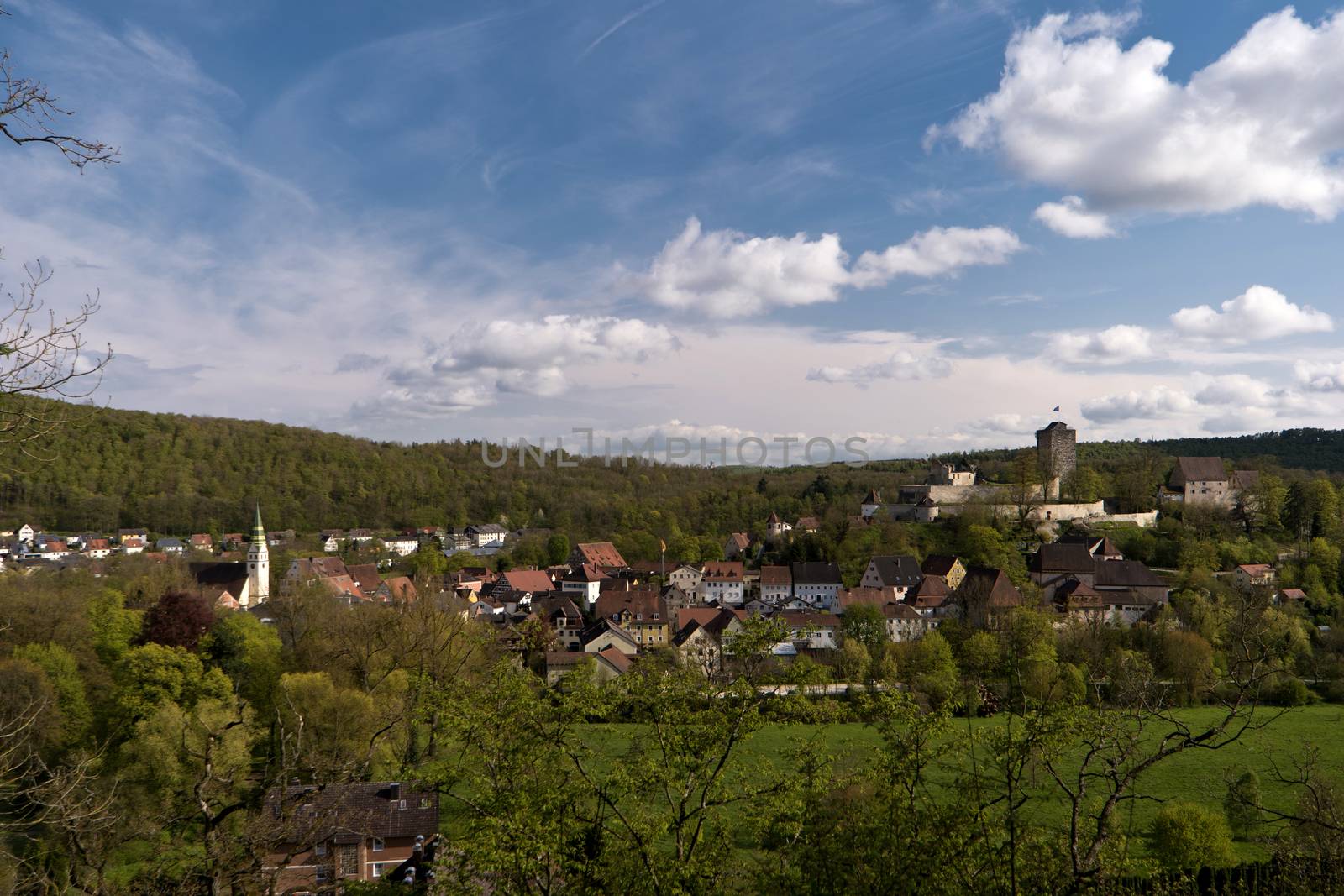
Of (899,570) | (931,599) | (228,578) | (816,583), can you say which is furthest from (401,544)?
(931,599)

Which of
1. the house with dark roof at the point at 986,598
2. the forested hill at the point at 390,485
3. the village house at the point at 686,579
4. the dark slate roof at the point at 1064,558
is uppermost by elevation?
the forested hill at the point at 390,485

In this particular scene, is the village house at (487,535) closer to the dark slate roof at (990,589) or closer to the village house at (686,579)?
the village house at (686,579)

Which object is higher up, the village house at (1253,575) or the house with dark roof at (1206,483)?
the house with dark roof at (1206,483)

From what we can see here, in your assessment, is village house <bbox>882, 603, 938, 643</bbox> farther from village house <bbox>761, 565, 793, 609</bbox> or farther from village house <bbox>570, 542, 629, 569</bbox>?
village house <bbox>570, 542, 629, 569</bbox>

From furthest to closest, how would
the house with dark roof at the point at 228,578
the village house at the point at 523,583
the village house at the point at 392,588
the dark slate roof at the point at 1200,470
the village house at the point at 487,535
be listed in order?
the village house at the point at 487,535
the dark slate roof at the point at 1200,470
the village house at the point at 523,583
the house with dark roof at the point at 228,578
the village house at the point at 392,588

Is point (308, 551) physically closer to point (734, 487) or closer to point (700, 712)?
point (734, 487)

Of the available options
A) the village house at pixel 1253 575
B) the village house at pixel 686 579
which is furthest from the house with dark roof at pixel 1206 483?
the village house at pixel 686 579
